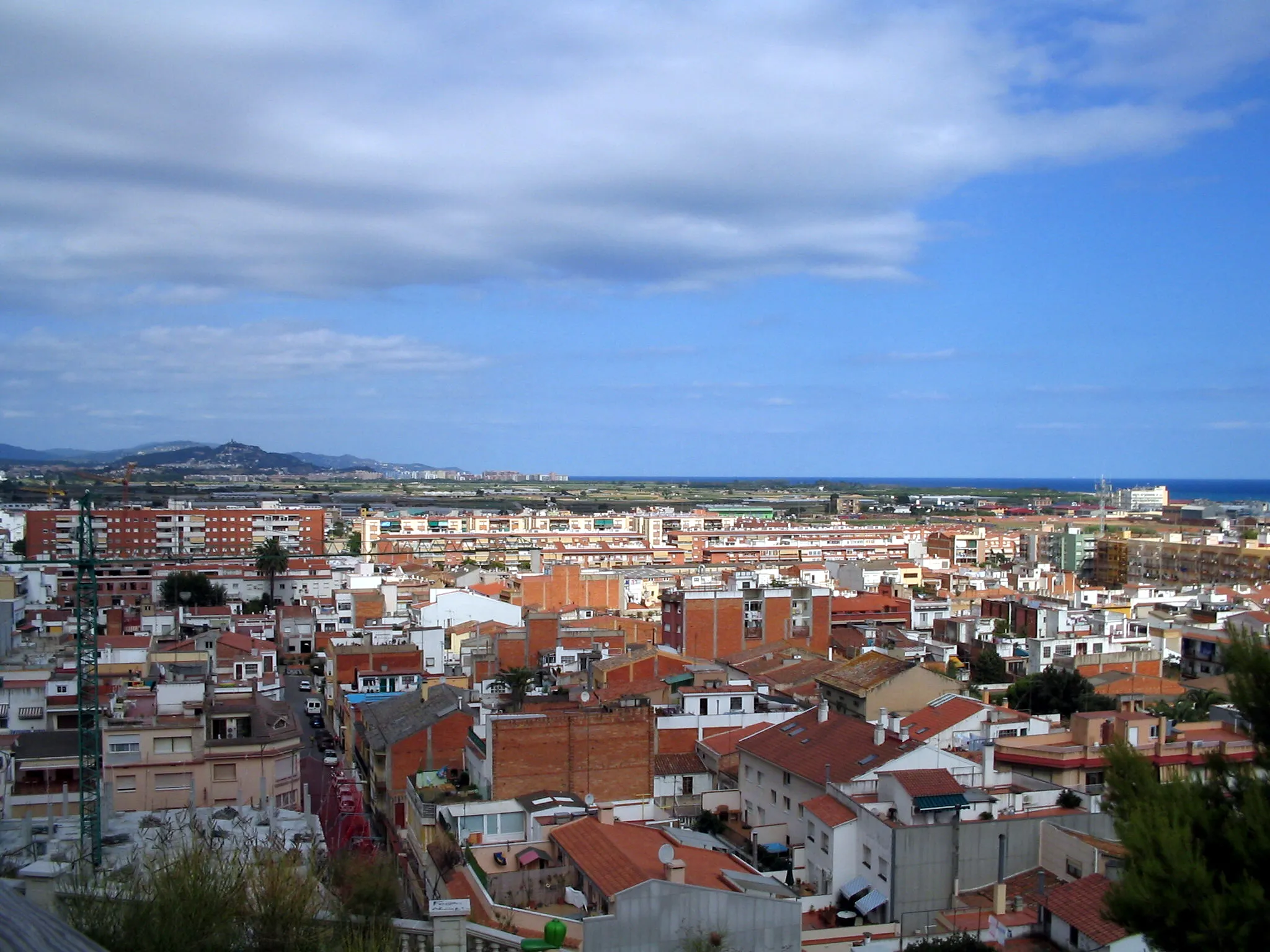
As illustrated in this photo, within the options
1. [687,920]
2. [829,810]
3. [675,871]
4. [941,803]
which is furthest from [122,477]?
[687,920]

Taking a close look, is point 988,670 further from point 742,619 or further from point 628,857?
point 628,857

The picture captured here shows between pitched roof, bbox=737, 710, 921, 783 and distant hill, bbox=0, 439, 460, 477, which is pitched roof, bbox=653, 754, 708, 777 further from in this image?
distant hill, bbox=0, 439, 460, 477

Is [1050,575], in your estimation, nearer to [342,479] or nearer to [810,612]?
[810,612]

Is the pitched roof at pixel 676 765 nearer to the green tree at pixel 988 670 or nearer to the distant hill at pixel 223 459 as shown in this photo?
the green tree at pixel 988 670

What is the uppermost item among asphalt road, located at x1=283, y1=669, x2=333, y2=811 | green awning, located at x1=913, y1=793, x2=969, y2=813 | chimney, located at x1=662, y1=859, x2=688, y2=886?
chimney, located at x1=662, y1=859, x2=688, y2=886

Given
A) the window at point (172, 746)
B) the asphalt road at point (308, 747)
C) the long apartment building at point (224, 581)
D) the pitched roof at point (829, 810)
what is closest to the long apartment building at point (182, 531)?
the long apartment building at point (224, 581)

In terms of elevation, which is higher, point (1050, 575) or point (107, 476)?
point (107, 476)

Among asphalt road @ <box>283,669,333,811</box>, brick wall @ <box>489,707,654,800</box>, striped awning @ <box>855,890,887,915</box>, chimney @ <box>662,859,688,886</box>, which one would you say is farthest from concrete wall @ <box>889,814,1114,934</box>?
asphalt road @ <box>283,669,333,811</box>

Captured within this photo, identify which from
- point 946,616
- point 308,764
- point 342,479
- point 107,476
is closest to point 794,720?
point 308,764
